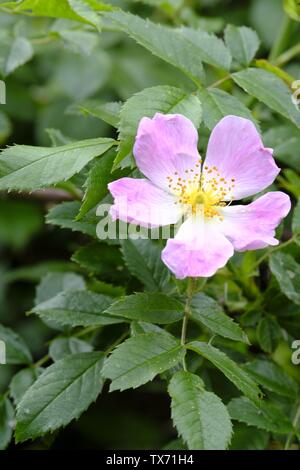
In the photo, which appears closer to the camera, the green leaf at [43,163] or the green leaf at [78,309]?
the green leaf at [43,163]

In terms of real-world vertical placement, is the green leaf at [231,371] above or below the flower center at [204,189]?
below

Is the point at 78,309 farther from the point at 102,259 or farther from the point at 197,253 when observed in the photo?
the point at 197,253

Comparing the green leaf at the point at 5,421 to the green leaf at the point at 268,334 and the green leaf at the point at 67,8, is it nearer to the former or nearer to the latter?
the green leaf at the point at 268,334

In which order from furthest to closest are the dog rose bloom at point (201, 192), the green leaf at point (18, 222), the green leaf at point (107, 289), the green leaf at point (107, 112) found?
the green leaf at point (18, 222) < the green leaf at point (107, 289) < the green leaf at point (107, 112) < the dog rose bloom at point (201, 192)

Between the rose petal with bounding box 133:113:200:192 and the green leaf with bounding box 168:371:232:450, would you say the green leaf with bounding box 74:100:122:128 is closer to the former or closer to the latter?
the rose petal with bounding box 133:113:200:192

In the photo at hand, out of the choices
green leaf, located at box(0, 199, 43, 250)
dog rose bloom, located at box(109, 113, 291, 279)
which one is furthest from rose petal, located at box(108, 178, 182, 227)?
green leaf, located at box(0, 199, 43, 250)
